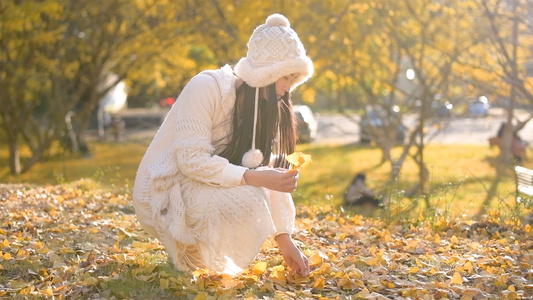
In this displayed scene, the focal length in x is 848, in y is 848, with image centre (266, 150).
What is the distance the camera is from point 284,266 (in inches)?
184

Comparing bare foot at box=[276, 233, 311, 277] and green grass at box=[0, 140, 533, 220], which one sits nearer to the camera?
bare foot at box=[276, 233, 311, 277]

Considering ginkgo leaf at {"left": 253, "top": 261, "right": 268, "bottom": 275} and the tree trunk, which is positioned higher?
ginkgo leaf at {"left": 253, "top": 261, "right": 268, "bottom": 275}

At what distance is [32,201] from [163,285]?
323 cm

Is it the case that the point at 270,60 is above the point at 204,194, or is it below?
above

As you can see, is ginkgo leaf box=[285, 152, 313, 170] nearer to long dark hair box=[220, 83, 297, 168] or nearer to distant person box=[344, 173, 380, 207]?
long dark hair box=[220, 83, 297, 168]

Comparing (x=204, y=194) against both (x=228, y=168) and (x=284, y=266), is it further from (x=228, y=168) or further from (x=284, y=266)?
(x=284, y=266)

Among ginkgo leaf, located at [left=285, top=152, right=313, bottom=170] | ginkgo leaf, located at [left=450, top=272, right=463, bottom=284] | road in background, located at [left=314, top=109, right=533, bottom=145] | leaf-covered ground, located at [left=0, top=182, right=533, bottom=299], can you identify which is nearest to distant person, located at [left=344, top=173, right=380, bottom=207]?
leaf-covered ground, located at [left=0, top=182, right=533, bottom=299]

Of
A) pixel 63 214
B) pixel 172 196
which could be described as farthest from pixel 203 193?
pixel 63 214

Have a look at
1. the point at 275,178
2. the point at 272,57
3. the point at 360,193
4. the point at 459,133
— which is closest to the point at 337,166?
the point at 360,193

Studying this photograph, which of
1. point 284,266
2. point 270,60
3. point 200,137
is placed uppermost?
point 270,60

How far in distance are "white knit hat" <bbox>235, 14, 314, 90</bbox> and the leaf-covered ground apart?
3.24ft

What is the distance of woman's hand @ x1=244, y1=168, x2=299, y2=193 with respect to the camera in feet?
13.2

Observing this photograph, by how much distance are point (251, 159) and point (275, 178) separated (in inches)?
11.4

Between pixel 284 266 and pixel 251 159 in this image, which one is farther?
pixel 284 266
